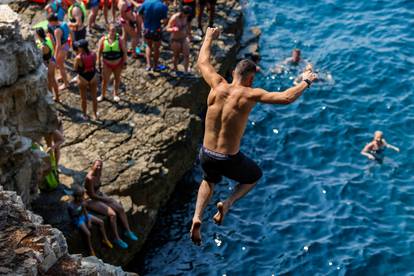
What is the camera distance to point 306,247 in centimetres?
1730

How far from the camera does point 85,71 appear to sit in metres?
17.2

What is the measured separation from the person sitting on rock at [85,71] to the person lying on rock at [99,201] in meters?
2.77

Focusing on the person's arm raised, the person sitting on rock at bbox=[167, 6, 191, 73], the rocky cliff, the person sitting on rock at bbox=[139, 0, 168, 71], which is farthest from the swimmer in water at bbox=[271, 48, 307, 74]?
the person's arm raised

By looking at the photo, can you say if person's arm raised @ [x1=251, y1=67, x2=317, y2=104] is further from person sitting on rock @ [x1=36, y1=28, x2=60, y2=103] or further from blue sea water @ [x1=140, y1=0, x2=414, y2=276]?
person sitting on rock @ [x1=36, y1=28, x2=60, y2=103]

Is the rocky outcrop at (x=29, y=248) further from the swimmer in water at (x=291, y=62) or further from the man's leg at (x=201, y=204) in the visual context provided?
the swimmer in water at (x=291, y=62)

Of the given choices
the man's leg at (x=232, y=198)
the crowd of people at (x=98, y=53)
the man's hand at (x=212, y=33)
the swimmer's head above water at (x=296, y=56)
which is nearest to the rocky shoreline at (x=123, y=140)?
the crowd of people at (x=98, y=53)

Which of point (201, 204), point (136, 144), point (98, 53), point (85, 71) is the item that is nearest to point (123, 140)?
point (136, 144)

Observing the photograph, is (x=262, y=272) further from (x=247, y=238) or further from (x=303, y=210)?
(x=303, y=210)

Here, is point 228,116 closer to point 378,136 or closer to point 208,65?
point 208,65

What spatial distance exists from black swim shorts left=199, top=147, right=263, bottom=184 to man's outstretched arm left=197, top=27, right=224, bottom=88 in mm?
926

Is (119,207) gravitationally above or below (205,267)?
above

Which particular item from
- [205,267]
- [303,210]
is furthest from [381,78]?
[205,267]

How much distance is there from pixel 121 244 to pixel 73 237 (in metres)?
1.45

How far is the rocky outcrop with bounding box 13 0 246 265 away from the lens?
16250 millimetres
